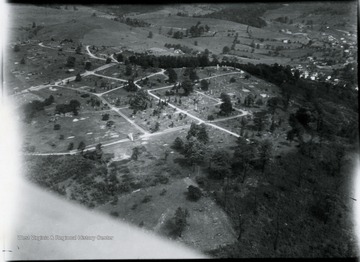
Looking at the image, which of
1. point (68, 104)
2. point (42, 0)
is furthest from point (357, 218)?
point (68, 104)

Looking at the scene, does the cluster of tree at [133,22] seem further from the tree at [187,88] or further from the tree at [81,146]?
the tree at [81,146]

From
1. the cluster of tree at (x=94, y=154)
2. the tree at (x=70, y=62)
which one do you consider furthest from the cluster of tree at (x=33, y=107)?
the tree at (x=70, y=62)

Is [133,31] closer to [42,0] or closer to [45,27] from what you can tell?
[45,27]

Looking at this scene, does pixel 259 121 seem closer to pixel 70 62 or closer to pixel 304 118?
pixel 304 118

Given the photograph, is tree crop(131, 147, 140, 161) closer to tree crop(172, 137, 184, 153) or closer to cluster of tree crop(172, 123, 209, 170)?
tree crop(172, 137, 184, 153)

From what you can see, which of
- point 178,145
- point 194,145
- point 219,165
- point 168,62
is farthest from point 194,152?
point 168,62

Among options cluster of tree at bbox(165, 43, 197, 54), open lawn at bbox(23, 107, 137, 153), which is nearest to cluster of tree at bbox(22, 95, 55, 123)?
open lawn at bbox(23, 107, 137, 153)
